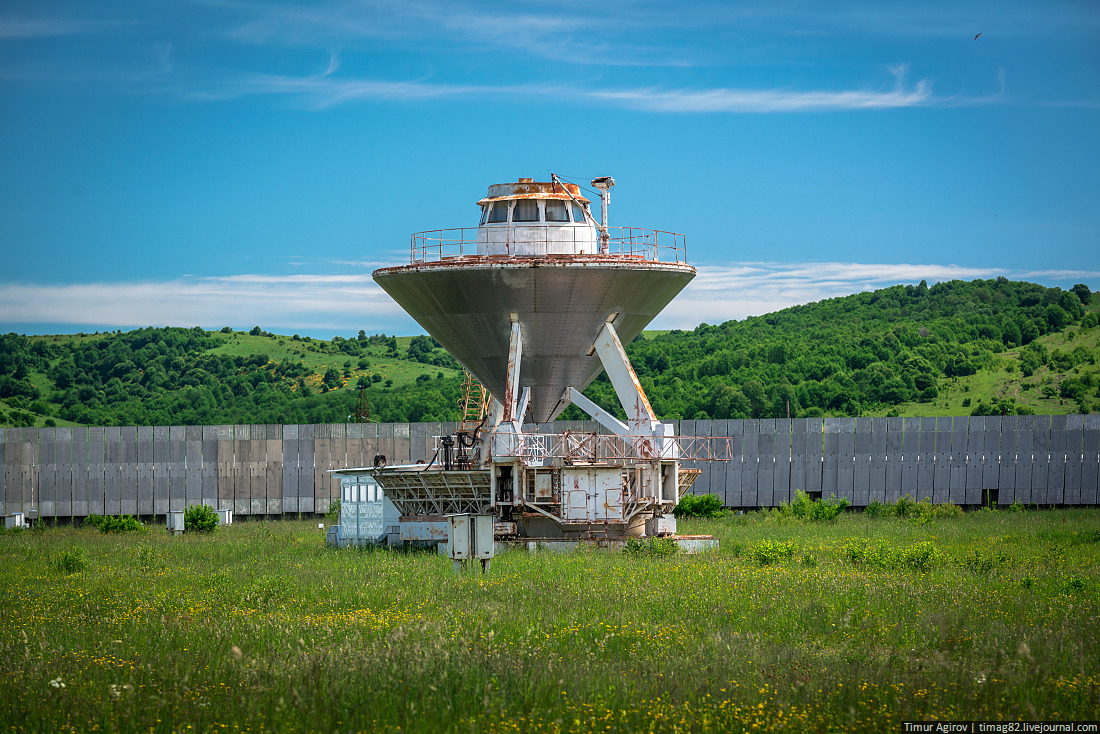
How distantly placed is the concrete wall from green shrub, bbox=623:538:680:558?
1592 centimetres

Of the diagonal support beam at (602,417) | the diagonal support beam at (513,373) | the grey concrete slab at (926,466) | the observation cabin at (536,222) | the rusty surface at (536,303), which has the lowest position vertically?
the grey concrete slab at (926,466)

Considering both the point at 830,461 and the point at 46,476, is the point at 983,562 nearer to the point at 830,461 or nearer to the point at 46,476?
the point at 830,461

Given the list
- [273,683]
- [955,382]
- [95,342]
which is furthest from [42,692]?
[95,342]

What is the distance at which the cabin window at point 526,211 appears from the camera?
29.9 metres

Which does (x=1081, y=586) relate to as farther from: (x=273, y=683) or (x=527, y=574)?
(x=273, y=683)

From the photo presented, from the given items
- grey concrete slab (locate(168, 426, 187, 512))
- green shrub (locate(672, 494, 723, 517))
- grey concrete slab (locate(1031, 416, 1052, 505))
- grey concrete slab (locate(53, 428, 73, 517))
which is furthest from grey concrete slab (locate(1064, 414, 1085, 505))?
grey concrete slab (locate(53, 428, 73, 517))

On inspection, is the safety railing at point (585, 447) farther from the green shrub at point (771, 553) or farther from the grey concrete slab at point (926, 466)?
the grey concrete slab at point (926, 466)

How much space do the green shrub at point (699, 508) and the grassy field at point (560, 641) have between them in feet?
49.3

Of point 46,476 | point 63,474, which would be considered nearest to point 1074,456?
point 63,474

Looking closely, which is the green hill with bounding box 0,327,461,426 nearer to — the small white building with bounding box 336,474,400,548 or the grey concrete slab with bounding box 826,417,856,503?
the grey concrete slab with bounding box 826,417,856,503

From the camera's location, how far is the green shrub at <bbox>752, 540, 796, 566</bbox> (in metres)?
23.7

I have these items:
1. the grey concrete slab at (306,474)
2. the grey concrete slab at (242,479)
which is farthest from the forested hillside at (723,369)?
the grey concrete slab at (242,479)

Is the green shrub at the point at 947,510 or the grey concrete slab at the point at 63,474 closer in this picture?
the green shrub at the point at 947,510

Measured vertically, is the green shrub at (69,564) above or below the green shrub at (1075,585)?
below
